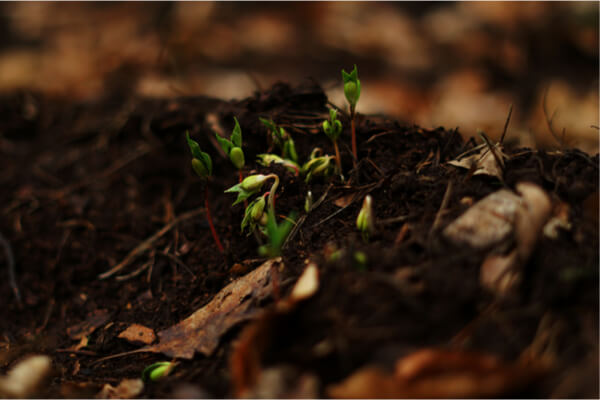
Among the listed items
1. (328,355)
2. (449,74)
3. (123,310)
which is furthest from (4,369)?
(449,74)

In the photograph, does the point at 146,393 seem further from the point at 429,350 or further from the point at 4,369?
the point at 429,350

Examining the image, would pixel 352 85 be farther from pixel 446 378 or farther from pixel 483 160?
pixel 446 378

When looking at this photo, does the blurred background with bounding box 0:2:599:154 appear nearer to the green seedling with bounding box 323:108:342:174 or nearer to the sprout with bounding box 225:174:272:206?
the green seedling with bounding box 323:108:342:174

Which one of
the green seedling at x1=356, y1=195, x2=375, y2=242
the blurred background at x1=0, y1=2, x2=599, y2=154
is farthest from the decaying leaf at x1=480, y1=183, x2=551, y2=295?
the blurred background at x1=0, y1=2, x2=599, y2=154

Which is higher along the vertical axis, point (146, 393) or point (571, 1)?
point (571, 1)

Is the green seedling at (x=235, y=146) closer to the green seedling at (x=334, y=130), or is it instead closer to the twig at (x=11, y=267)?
the green seedling at (x=334, y=130)

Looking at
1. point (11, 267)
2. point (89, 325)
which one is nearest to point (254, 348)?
point (89, 325)
